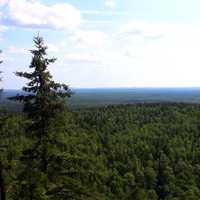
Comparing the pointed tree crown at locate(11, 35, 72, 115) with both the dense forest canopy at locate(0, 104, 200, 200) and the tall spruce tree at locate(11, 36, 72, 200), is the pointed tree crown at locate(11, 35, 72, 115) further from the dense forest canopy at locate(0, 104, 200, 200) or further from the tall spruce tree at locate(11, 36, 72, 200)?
the dense forest canopy at locate(0, 104, 200, 200)

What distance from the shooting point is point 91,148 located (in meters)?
161

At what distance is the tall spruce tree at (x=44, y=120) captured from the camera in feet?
63.1

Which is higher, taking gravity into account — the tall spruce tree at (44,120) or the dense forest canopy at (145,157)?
the tall spruce tree at (44,120)

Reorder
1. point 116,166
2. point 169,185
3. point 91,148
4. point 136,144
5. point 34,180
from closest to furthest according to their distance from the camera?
point 34,180 → point 169,185 → point 116,166 → point 91,148 → point 136,144

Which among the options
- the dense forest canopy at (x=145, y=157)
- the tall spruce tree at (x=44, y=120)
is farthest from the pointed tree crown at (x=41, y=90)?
the dense forest canopy at (x=145, y=157)

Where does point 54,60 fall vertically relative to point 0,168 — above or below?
above

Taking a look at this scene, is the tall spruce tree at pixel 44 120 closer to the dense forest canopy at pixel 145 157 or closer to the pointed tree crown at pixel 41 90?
the pointed tree crown at pixel 41 90

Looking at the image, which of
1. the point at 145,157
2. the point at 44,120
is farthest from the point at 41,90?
the point at 145,157

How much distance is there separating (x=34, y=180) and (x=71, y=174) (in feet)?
5.35

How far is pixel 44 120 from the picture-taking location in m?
19.5

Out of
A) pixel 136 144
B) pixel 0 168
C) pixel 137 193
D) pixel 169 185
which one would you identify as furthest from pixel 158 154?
pixel 0 168

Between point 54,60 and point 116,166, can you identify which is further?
point 116,166

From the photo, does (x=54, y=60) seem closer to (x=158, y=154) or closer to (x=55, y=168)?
(x=55, y=168)

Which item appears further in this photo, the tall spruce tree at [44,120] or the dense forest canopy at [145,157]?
the dense forest canopy at [145,157]
